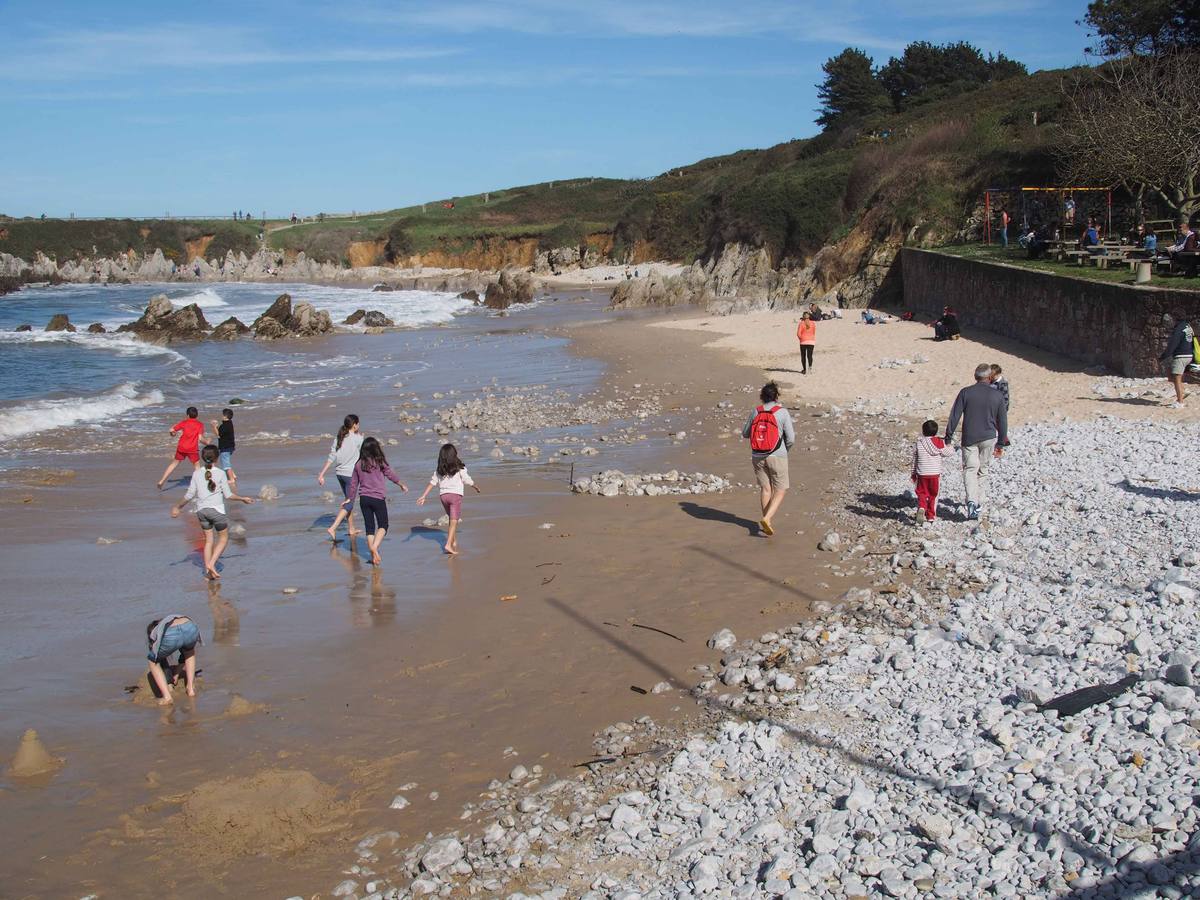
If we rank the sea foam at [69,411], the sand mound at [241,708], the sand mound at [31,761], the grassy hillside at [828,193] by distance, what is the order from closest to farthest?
the sand mound at [31,761] < the sand mound at [241,708] < the sea foam at [69,411] < the grassy hillside at [828,193]

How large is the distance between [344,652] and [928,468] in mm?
6073

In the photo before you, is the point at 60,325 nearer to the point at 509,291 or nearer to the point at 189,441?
the point at 509,291

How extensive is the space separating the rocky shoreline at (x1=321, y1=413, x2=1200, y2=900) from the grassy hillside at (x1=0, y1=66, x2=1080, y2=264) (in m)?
31.7

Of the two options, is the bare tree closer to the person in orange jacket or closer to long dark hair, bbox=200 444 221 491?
the person in orange jacket

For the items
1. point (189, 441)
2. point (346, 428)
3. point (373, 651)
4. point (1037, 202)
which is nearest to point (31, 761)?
point (373, 651)

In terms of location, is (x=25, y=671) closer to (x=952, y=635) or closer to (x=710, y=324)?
(x=952, y=635)

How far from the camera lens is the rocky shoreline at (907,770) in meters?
4.82

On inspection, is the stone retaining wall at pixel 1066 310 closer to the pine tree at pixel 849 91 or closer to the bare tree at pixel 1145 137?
the bare tree at pixel 1145 137

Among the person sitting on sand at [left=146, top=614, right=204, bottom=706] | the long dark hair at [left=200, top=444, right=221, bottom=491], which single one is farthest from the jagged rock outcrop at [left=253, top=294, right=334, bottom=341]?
the person sitting on sand at [left=146, top=614, right=204, bottom=706]

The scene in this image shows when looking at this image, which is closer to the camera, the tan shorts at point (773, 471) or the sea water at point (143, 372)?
the tan shorts at point (773, 471)

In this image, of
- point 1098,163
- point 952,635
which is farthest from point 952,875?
point 1098,163

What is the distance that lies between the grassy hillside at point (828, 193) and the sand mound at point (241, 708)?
1342 inches

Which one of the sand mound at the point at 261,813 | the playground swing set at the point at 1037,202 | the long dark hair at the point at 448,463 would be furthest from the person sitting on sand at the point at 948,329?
the sand mound at the point at 261,813

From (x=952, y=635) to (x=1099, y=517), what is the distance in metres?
3.19
